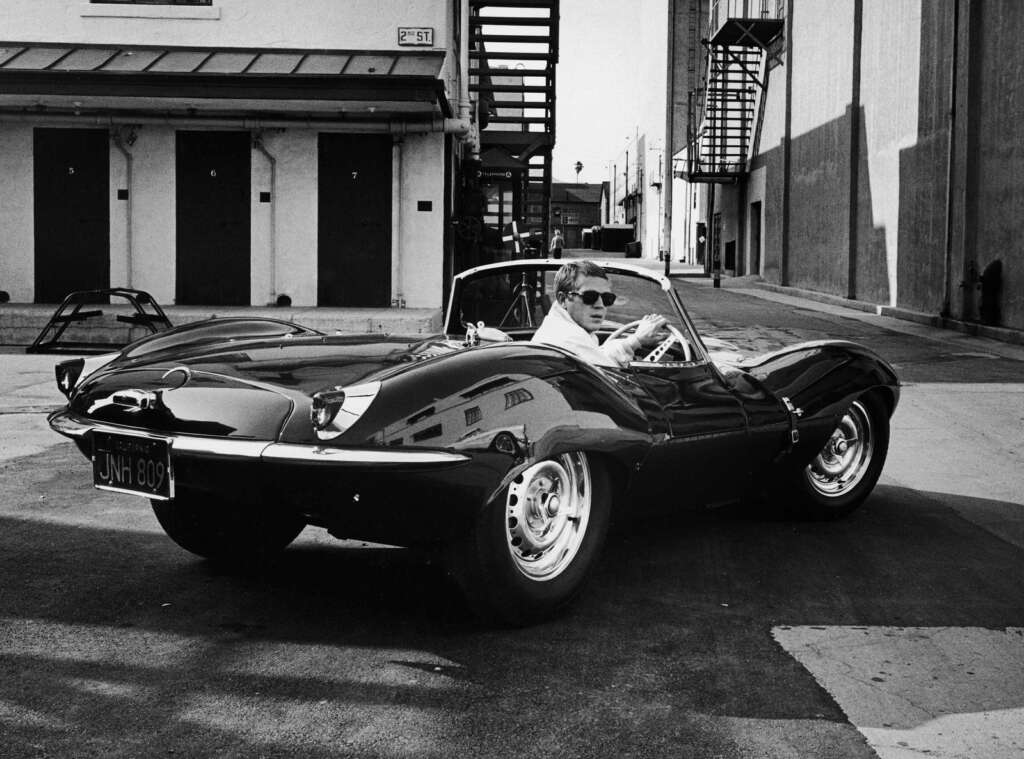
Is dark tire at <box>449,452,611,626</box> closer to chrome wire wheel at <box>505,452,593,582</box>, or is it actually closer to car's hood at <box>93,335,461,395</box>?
chrome wire wheel at <box>505,452,593,582</box>

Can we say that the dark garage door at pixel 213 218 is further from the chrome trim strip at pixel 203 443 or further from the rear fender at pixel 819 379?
the chrome trim strip at pixel 203 443

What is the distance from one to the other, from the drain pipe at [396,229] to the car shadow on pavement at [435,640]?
12.5m

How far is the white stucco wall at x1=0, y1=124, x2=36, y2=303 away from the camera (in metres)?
17.8

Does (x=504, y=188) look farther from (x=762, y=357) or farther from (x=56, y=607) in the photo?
(x=56, y=607)

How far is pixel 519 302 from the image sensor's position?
6.16m

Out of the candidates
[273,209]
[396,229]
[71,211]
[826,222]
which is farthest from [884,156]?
[71,211]

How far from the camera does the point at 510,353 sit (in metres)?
3.82

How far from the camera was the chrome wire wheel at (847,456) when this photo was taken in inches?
221

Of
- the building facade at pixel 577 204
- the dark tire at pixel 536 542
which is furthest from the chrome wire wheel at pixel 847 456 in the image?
the building facade at pixel 577 204

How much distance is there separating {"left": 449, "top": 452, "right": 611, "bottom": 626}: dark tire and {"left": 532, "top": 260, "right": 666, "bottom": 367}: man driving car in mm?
679

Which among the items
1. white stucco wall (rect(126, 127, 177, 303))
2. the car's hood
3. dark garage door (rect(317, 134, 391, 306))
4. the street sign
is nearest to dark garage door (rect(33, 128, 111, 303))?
white stucco wall (rect(126, 127, 177, 303))

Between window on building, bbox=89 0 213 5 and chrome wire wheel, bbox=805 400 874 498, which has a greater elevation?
window on building, bbox=89 0 213 5

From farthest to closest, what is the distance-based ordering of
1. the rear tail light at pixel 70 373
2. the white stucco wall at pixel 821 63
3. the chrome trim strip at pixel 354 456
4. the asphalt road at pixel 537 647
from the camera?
the white stucco wall at pixel 821 63 → the rear tail light at pixel 70 373 → the chrome trim strip at pixel 354 456 → the asphalt road at pixel 537 647

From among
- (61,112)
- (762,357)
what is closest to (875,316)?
(61,112)
